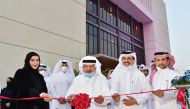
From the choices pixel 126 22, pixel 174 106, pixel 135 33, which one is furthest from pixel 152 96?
pixel 135 33

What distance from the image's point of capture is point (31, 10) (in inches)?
448

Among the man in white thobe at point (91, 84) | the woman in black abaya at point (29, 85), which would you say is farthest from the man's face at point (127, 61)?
the woman in black abaya at point (29, 85)

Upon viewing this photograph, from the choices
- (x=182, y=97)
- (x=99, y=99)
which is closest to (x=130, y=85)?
(x=99, y=99)

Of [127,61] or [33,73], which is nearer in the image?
[33,73]

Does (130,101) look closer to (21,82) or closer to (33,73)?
(33,73)

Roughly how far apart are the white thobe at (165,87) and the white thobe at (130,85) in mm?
210

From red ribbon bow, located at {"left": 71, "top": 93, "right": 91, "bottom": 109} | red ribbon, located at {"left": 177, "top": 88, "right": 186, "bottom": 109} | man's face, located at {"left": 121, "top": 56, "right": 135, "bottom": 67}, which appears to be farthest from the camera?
man's face, located at {"left": 121, "top": 56, "right": 135, "bottom": 67}

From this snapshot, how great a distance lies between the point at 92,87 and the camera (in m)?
4.45

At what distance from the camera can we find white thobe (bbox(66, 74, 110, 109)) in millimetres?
4340

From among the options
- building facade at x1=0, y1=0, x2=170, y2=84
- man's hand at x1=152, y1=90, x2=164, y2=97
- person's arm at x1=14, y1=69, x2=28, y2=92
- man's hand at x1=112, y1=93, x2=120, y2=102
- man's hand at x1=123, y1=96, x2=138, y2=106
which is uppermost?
building facade at x1=0, y1=0, x2=170, y2=84

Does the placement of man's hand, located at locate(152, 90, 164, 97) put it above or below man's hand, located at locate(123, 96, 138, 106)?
above

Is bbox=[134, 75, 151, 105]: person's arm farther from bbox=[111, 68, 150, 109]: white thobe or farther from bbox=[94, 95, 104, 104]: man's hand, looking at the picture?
bbox=[94, 95, 104, 104]: man's hand

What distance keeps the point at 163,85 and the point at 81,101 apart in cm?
143

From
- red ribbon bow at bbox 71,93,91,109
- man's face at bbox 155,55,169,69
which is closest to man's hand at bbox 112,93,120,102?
red ribbon bow at bbox 71,93,91,109
